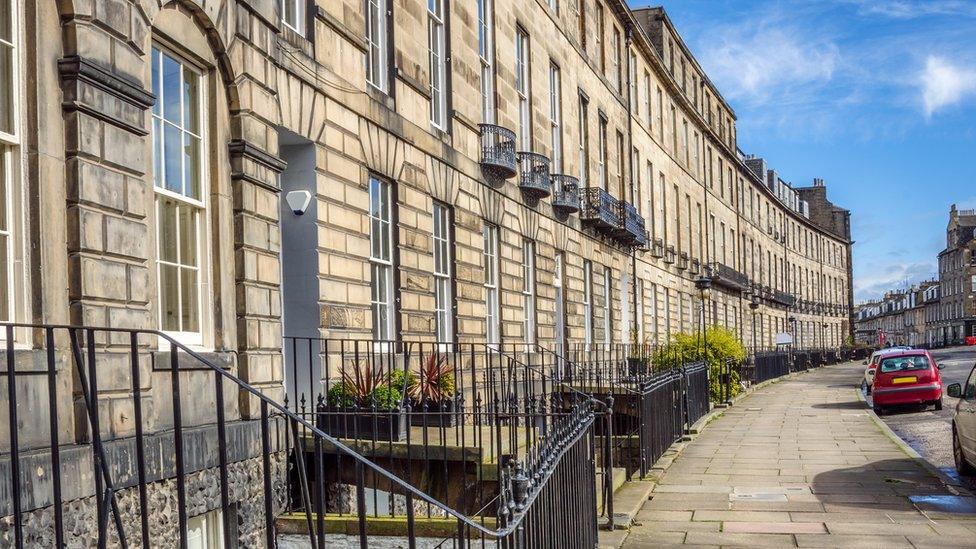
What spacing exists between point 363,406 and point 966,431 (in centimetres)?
782

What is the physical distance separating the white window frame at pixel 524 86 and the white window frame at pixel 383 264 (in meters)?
6.79

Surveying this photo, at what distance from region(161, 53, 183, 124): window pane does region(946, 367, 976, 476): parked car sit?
32.6 feet

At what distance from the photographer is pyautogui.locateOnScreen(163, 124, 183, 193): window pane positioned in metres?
7.66

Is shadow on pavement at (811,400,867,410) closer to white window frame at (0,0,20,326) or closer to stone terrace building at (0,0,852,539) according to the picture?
stone terrace building at (0,0,852,539)

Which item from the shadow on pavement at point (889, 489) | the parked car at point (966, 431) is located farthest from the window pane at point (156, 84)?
the parked car at point (966, 431)

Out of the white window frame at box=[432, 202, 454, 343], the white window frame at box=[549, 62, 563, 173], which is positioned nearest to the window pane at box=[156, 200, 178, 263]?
the white window frame at box=[432, 202, 454, 343]

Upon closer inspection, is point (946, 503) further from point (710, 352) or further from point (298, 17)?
point (710, 352)

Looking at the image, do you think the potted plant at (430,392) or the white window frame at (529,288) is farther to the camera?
the white window frame at (529,288)

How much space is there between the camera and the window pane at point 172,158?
25.1 feet

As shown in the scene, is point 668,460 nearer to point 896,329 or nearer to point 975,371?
point 975,371

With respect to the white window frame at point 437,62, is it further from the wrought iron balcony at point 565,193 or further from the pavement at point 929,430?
the pavement at point 929,430

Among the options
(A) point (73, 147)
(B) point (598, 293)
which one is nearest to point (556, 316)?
(B) point (598, 293)

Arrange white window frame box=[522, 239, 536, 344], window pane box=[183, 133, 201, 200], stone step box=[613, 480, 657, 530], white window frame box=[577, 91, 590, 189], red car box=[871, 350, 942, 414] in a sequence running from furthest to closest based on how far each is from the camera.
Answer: red car box=[871, 350, 942, 414] < white window frame box=[577, 91, 590, 189] < white window frame box=[522, 239, 536, 344] < stone step box=[613, 480, 657, 530] < window pane box=[183, 133, 201, 200]

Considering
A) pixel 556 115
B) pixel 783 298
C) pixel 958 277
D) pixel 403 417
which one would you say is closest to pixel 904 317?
pixel 958 277
